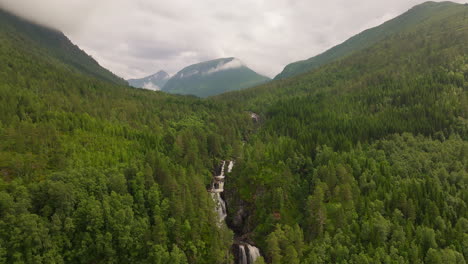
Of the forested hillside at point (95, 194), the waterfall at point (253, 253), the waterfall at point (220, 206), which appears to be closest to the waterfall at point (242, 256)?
the waterfall at point (253, 253)

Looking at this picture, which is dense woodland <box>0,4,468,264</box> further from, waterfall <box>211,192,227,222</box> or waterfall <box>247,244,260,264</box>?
waterfall <box>211,192,227,222</box>

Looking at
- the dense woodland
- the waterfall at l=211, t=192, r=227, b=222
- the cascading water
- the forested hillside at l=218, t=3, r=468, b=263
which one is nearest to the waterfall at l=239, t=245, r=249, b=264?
the cascading water

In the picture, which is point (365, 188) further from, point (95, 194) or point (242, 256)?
point (95, 194)

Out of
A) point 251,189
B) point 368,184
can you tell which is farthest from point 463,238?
point 251,189

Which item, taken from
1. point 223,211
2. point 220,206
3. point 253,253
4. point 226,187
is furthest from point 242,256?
point 226,187

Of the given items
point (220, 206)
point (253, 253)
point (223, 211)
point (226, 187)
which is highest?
point (226, 187)

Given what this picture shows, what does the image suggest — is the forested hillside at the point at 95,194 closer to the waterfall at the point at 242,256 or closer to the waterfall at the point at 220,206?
the waterfall at the point at 242,256
